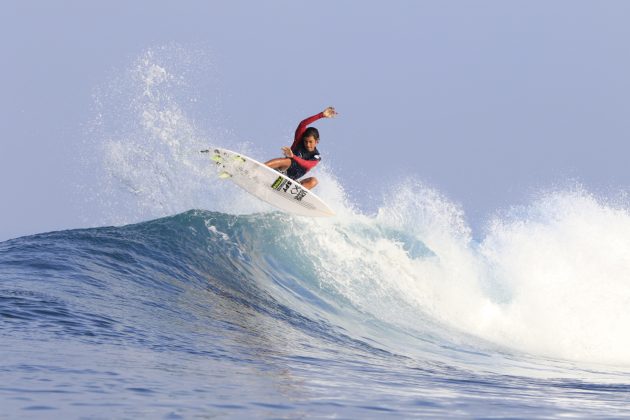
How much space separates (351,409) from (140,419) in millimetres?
1255

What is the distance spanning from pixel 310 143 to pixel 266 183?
983mm

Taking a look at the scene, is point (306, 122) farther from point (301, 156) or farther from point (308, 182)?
point (308, 182)

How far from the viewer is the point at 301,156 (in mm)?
11961

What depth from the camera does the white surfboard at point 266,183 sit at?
12.0 meters

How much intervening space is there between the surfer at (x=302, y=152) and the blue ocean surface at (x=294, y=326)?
1530 millimetres

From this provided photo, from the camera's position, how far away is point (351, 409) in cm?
444

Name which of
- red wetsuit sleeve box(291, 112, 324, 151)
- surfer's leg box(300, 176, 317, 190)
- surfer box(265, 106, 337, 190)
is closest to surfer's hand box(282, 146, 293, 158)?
surfer box(265, 106, 337, 190)

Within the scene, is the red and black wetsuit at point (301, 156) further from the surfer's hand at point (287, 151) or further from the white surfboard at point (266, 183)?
the white surfboard at point (266, 183)

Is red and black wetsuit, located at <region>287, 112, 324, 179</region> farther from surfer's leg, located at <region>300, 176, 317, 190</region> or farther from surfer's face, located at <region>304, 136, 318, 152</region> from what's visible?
surfer's leg, located at <region>300, 176, 317, 190</region>

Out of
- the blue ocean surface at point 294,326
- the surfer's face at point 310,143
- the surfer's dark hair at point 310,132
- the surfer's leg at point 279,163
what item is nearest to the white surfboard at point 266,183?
the surfer's leg at point 279,163

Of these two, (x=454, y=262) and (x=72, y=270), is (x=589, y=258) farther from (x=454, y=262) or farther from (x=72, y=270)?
(x=72, y=270)

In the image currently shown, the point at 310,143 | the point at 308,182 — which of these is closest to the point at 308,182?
the point at 308,182

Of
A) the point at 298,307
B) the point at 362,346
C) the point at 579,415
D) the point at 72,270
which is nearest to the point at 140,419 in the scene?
the point at 579,415

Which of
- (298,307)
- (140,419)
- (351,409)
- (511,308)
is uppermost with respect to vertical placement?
(511,308)
